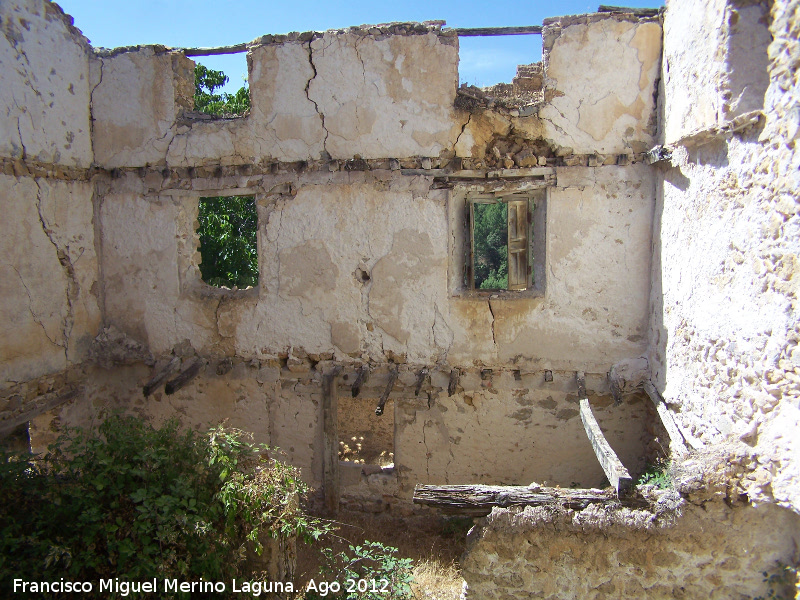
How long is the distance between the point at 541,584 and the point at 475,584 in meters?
0.47

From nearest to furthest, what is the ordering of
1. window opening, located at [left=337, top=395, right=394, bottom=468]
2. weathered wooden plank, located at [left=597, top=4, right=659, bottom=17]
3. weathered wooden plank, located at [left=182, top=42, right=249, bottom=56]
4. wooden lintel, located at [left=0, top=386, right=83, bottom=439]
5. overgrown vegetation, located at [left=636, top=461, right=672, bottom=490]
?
overgrown vegetation, located at [left=636, top=461, right=672, bottom=490] < weathered wooden plank, located at [left=597, top=4, right=659, bottom=17] < wooden lintel, located at [left=0, top=386, right=83, bottom=439] < weathered wooden plank, located at [left=182, top=42, right=249, bottom=56] < window opening, located at [left=337, top=395, right=394, bottom=468]

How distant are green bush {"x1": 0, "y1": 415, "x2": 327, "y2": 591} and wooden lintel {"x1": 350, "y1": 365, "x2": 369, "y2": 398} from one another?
5.13 feet

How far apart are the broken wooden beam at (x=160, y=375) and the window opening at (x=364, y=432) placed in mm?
2865

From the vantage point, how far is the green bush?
12.0ft

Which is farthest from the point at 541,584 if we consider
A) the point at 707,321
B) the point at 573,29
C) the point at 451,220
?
the point at 573,29

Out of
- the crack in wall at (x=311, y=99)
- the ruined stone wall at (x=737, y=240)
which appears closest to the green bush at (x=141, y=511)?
the ruined stone wall at (x=737, y=240)

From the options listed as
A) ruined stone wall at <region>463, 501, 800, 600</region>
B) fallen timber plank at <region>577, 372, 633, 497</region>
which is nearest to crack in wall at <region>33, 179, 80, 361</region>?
ruined stone wall at <region>463, 501, 800, 600</region>

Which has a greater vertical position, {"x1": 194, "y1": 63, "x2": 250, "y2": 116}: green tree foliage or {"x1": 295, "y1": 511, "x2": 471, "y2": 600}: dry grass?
{"x1": 194, "y1": 63, "x2": 250, "y2": 116}: green tree foliage

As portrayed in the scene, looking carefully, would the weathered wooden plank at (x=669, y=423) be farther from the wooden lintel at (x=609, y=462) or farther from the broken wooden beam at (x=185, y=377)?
the broken wooden beam at (x=185, y=377)

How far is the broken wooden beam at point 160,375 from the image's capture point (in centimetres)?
603

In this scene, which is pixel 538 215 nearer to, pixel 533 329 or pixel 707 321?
pixel 533 329

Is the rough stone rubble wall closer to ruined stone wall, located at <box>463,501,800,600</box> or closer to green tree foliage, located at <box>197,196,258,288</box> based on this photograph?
ruined stone wall, located at <box>463,501,800,600</box>

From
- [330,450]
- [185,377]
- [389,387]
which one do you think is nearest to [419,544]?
[330,450]

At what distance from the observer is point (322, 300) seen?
6297mm
